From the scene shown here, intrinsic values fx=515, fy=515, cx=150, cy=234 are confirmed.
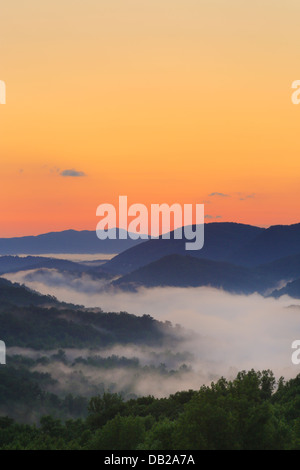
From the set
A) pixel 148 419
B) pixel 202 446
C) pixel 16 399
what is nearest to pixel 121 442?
pixel 202 446

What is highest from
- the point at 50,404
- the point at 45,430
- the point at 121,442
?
the point at 121,442

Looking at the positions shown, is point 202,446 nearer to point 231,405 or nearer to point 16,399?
point 231,405

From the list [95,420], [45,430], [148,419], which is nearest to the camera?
[148,419]

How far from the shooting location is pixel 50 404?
193 metres
